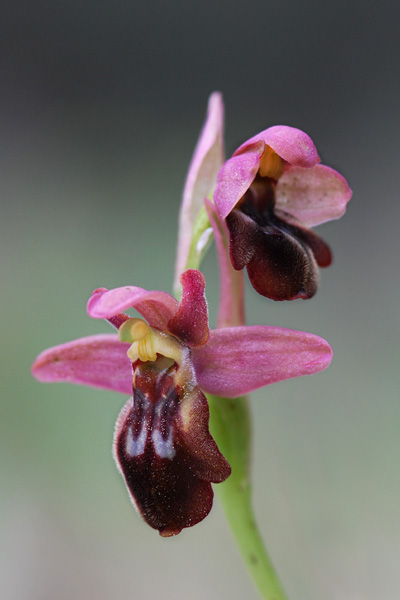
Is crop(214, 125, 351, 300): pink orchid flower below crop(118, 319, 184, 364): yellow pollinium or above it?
above

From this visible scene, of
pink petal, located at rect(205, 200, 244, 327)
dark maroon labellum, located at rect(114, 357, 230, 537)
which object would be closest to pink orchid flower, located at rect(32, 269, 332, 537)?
dark maroon labellum, located at rect(114, 357, 230, 537)

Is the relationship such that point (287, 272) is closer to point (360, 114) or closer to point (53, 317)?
point (53, 317)

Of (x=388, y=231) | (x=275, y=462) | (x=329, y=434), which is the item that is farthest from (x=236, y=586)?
(x=388, y=231)

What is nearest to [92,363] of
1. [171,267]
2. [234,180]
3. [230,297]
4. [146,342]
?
[146,342]

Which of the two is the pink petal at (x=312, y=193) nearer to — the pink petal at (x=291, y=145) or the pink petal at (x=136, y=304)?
the pink petal at (x=291, y=145)

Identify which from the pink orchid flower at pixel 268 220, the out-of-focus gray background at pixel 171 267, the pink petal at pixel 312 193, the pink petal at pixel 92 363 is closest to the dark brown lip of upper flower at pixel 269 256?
the pink orchid flower at pixel 268 220

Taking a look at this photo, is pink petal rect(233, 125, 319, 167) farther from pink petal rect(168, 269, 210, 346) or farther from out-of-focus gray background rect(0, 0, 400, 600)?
out-of-focus gray background rect(0, 0, 400, 600)

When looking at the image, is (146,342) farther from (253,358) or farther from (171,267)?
(171,267)
